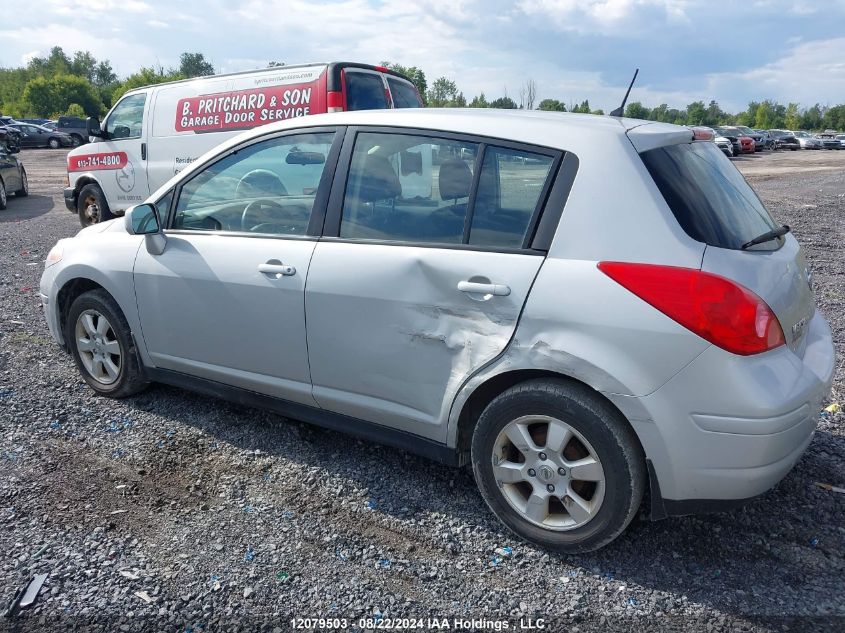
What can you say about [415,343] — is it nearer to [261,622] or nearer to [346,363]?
[346,363]

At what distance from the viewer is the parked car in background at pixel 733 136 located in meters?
41.0

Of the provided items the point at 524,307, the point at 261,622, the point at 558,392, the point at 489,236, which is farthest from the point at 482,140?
the point at 261,622

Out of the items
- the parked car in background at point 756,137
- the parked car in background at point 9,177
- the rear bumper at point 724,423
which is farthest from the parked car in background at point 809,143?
the rear bumper at point 724,423

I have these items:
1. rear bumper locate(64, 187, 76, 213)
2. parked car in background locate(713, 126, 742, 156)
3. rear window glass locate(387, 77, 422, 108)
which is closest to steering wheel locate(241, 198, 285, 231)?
rear window glass locate(387, 77, 422, 108)

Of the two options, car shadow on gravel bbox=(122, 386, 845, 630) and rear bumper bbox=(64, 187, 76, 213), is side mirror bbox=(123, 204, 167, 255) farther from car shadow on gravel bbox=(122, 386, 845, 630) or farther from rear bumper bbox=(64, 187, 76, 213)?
rear bumper bbox=(64, 187, 76, 213)

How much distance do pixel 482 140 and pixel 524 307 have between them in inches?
31.8

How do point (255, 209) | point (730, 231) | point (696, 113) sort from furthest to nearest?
point (696, 113) → point (255, 209) → point (730, 231)

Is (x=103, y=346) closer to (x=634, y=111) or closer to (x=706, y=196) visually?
(x=706, y=196)

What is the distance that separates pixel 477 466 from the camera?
297 centimetres

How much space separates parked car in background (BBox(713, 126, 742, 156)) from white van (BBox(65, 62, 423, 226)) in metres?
36.1

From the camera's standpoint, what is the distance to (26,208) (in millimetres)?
14961

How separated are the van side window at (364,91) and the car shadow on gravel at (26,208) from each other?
28.6 feet

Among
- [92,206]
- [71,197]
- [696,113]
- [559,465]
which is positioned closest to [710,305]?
[559,465]

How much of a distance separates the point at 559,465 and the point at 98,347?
10.1 ft
